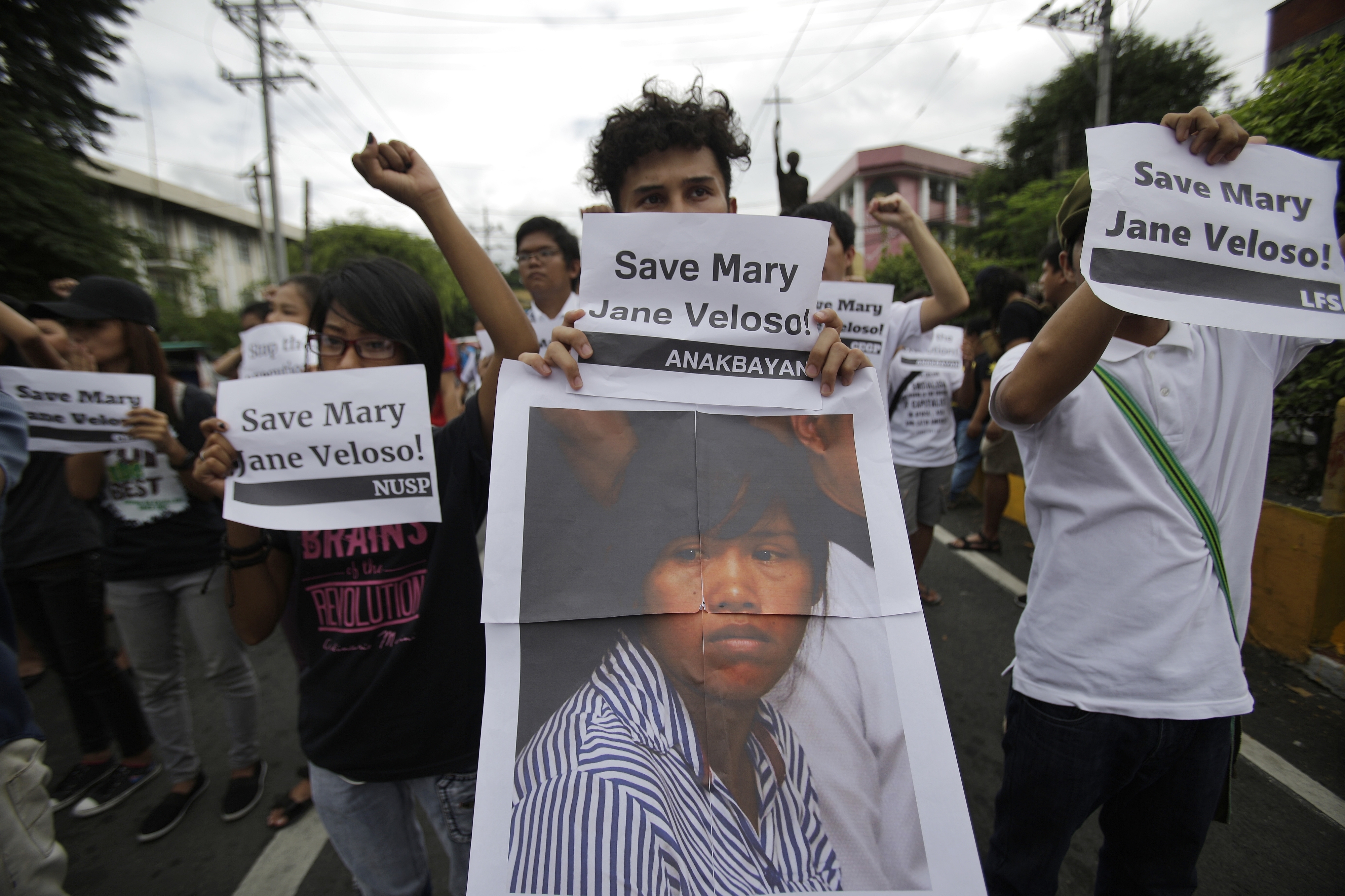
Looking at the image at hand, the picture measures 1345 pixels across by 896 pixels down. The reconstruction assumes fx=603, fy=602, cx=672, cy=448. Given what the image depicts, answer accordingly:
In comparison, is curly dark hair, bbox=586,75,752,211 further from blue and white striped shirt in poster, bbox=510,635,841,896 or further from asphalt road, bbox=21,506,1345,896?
asphalt road, bbox=21,506,1345,896

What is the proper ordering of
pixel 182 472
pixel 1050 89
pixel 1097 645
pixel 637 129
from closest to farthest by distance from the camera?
1. pixel 1097 645
2. pixel 637 129
3. pixel 182 472
4. pixel 1050 89

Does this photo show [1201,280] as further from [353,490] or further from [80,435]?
[80,435]

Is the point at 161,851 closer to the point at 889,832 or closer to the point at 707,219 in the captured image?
the point at 889,832

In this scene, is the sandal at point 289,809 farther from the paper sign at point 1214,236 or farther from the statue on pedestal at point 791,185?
the statue on pedestal at point 791,185

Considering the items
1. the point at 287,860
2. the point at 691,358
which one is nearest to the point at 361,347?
the point at 691,358

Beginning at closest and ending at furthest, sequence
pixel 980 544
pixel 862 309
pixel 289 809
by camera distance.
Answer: pixel 289 809
pixel 862 309
pixel 980 544

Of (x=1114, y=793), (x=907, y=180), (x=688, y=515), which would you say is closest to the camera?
(x=688, y=515)

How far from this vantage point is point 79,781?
249 cm

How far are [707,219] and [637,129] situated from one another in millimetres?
449

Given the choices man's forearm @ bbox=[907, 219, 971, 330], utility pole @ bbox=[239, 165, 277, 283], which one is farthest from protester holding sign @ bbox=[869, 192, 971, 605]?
utility pole @ bbox=[239, 165, 277, 283]

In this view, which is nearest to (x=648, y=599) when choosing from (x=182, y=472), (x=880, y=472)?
(x=880, y=472)

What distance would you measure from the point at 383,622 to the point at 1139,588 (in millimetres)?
1510

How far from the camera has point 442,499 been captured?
4.23 ft

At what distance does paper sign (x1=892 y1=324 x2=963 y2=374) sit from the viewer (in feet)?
10.3
